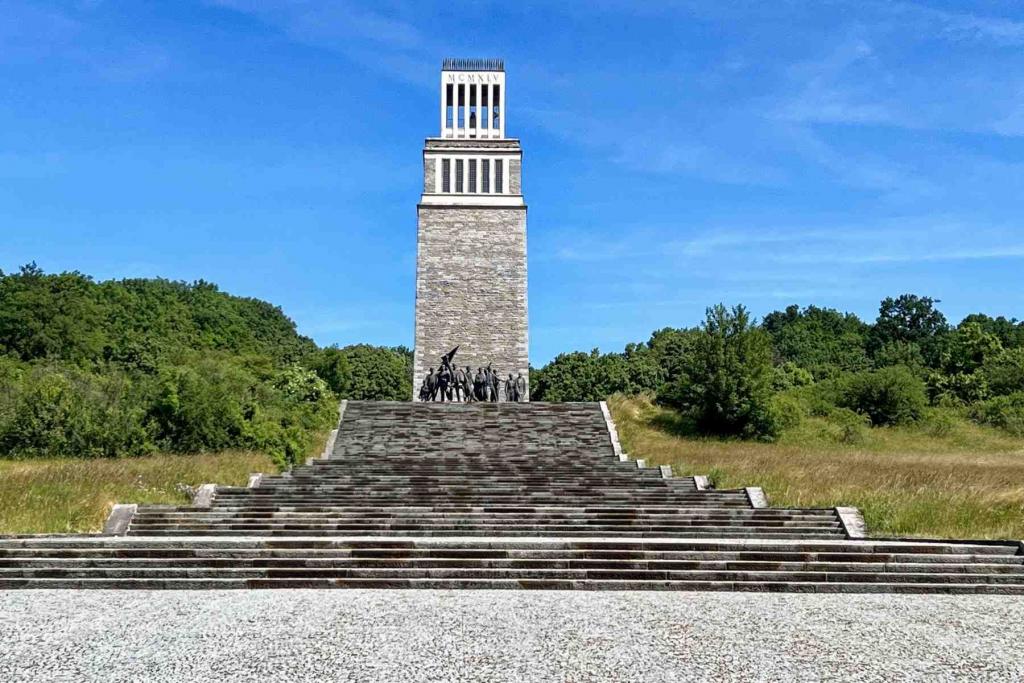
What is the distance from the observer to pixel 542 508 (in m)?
13.5

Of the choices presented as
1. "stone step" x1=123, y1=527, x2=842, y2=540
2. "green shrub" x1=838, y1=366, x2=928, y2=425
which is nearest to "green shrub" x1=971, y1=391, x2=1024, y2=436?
"green shrub" x1=838, y1=366, x2=928, y2=425

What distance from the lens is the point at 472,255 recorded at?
38.2 metres

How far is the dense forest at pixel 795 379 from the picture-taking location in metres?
26.6

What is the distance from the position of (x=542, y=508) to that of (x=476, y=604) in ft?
17.1

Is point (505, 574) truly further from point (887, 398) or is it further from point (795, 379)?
point (795, 379)

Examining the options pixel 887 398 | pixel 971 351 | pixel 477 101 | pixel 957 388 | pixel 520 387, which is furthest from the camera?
pixel 971 351

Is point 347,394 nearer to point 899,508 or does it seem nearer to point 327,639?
point 899,508

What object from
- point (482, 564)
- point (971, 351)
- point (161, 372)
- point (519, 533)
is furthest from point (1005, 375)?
point (482, 564)

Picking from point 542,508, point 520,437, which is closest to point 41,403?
point 520,437

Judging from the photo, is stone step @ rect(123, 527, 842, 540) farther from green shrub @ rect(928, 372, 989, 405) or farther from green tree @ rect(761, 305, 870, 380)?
green tree @ rect(761, 305, 870, 380)

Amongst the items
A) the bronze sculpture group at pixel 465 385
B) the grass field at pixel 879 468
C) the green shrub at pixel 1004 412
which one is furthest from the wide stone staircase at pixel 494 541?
the green shrub at pixel 1004 412

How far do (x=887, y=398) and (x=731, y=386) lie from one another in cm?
835

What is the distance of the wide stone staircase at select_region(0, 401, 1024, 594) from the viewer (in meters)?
9.55

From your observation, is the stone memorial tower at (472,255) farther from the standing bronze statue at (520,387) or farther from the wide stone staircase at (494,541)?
the wide stone staircase at (494,541)
